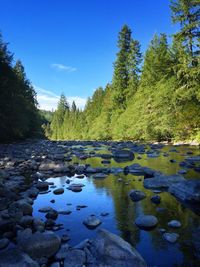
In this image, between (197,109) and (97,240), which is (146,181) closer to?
(97,240)

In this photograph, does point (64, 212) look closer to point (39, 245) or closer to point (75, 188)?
Answer: point (75, 188)

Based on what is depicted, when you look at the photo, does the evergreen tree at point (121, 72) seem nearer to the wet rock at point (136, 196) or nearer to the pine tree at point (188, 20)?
the pine tree at point (188, 20)

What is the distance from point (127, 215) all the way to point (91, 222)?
2.65ft

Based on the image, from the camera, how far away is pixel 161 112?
2594 cm

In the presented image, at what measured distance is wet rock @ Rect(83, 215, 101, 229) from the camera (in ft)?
15.5

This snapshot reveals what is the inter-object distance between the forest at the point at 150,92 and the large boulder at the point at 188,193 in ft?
46.9

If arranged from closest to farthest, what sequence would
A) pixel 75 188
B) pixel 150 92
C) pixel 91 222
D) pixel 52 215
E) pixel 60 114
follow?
pixel 91 222 < pixel 52 215 < pixel 75 188 < pixel 150 92 < pixel 60 114

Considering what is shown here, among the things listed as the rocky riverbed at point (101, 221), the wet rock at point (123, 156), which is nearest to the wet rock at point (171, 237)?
the rocky riverbed at point (101, 221)

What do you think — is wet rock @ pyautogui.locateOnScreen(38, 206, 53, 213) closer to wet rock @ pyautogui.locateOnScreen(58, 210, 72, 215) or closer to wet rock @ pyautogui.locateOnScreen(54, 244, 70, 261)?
wet rock @ pyautogui.locateOnScreen(58, 210, 72, 215)

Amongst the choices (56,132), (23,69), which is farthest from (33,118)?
(56,132)

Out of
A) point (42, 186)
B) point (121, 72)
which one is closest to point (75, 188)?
point (42, 186)

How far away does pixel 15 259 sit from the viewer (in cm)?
308

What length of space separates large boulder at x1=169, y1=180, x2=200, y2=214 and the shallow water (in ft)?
0.65

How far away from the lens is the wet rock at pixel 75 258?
3.20 m
